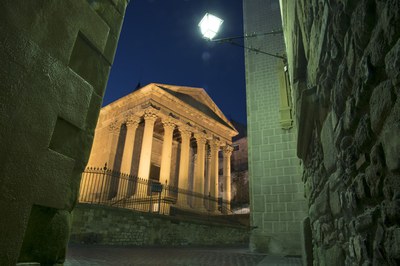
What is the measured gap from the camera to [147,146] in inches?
743

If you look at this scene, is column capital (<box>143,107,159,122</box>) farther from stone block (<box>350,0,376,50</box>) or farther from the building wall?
stone block (<box>350,0,376,50</box>)

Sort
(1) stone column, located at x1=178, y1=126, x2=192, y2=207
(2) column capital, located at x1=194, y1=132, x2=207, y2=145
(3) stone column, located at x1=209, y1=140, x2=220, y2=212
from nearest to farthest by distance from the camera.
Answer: (1) stone column, located at x1=178, y1=126, x2=192, y2=207, (2) column capital, located at x1=194, y1=132, x2=207, y2=145, (3) stone column, located at x1=209, y1=140, x2=220, y2=212

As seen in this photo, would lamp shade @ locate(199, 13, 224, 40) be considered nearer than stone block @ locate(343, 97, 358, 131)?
No

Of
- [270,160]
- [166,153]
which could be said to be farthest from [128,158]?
[270,160]

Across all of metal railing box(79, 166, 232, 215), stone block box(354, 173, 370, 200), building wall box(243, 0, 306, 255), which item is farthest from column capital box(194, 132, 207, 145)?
stone block box(354, 173, 370, 200)

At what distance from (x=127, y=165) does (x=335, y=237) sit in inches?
701

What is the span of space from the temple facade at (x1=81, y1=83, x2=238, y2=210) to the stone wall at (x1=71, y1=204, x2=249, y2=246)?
4.37 meters

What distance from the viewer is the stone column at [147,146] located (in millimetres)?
17984

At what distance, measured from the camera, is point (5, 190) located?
4.91 ft

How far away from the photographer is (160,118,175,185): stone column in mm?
19234

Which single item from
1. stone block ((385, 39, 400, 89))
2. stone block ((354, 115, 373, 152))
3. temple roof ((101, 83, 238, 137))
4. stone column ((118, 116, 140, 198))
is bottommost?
stone block ((354, 115, 373, 152))

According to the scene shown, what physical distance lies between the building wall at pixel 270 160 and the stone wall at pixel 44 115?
827cm

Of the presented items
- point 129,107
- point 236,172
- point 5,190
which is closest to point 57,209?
point 5,190

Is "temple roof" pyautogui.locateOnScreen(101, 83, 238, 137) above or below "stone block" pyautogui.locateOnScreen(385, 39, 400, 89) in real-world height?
above
